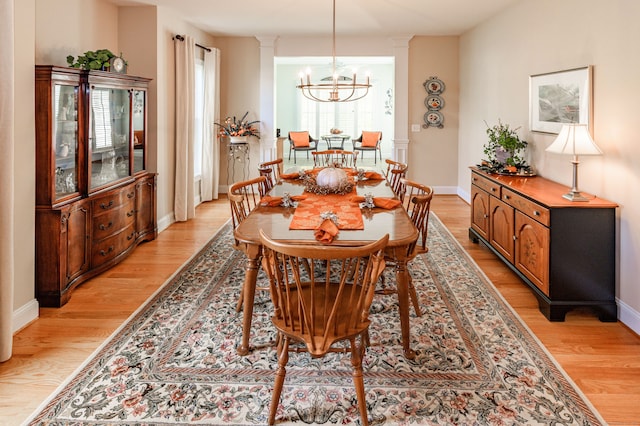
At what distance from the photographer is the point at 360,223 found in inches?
110

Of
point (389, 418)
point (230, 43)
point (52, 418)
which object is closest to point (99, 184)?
point (52, 418)

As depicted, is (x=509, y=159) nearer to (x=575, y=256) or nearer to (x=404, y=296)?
(x=575, y=256)

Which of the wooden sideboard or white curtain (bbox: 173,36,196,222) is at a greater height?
white curtain (bbox: 173,36,196,222)

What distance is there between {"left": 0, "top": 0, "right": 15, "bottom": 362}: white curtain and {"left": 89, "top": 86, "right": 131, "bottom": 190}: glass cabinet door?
1.29m

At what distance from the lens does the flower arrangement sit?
7863mm

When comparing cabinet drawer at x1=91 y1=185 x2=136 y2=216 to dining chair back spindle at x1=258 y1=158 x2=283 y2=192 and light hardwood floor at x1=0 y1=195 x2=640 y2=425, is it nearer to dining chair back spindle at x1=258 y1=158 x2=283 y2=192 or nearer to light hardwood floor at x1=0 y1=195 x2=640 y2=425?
light hardwood floor at x1=0 y1=195 x2=640 y2=425

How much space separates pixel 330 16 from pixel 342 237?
4.72 m

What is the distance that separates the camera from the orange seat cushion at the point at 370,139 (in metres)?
11.6

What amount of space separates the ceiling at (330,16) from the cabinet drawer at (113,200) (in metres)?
2.17

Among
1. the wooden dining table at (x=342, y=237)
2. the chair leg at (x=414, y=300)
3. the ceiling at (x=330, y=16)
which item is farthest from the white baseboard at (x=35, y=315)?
the ceiling at (x=330, y=16)

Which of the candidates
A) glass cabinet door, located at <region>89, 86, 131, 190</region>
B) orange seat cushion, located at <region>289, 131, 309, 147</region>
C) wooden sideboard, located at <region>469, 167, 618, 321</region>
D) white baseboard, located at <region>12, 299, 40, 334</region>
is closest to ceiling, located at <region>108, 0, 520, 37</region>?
glass cabinet door, located at <region>89, 86, 131, 190</region>

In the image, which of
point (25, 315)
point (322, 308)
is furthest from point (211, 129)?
point (322, 308)

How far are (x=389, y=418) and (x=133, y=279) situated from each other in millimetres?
2696

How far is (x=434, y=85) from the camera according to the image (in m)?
8.03
